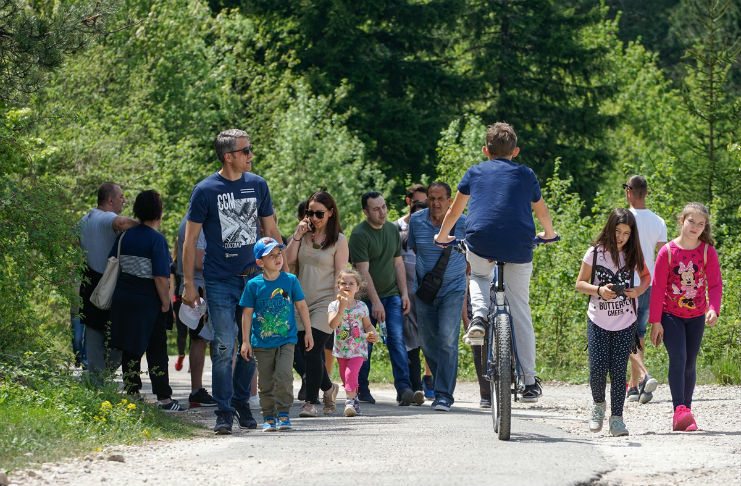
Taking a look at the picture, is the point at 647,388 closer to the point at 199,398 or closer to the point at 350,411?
the point at 350,411

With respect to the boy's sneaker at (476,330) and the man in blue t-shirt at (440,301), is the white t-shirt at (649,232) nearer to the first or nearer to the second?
the man in blue t-shirt at (440,301)

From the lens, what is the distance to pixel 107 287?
11266 millimetres

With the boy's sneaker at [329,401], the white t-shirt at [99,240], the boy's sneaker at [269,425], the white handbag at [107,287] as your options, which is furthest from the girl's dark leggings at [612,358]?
the white t-shirt at [99,240]

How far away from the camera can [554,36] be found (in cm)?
4175

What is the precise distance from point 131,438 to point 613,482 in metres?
3.52

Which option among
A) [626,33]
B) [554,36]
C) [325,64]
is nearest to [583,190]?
[554,36]

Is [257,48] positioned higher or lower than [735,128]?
higher

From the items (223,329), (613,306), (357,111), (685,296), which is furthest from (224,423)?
(357,111)

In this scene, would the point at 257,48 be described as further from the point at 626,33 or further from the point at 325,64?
the point at 626,33

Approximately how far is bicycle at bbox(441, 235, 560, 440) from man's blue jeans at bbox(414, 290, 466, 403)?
2.73 m

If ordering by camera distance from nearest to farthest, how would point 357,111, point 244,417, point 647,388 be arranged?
1. point 244,417
2. point 647,388
3. point 357,111

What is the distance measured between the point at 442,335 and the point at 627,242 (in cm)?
285

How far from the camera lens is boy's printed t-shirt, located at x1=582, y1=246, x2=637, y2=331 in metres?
9.33

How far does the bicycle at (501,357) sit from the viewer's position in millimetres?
8344
